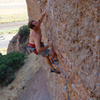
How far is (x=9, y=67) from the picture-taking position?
10117 mm

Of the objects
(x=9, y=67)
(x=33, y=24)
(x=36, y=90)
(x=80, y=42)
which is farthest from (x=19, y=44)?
(x=80, y=42)

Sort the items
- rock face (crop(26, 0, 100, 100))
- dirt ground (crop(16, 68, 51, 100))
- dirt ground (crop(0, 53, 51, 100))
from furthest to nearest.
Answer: dirt ground (crop(0, 53, 51, 100)), dirt ground (crop(16, 68, 51, 100)), rock face (crop(26, 0, 100, 100))

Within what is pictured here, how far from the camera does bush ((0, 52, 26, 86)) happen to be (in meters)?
9.43

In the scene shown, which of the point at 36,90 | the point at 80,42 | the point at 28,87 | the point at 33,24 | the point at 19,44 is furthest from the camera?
the point at 19,44

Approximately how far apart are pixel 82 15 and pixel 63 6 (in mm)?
687

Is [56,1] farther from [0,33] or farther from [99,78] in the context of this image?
[0,33]

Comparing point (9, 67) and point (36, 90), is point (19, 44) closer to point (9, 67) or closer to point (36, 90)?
point (9, 67)

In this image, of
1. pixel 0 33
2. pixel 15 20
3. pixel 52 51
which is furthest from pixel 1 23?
pixel 52 51

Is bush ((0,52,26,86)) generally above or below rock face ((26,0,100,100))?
below

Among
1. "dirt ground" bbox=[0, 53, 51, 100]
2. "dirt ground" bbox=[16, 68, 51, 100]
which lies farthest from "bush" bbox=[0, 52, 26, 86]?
"dirt ground" bbox=[16, 68, 51, 100]

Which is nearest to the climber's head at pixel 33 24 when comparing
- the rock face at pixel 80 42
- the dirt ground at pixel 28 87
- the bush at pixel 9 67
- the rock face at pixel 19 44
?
the rock face at pixel 80 42

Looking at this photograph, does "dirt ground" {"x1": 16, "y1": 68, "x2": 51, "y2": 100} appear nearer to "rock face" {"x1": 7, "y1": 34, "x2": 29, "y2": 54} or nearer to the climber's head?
the climber's head

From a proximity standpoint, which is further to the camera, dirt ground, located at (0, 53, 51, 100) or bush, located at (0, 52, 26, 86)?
bush, located at (0, 52, 26, 86)

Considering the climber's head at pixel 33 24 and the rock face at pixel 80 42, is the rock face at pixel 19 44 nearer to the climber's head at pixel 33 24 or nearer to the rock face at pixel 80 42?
the climber's head at pixel 33 24
